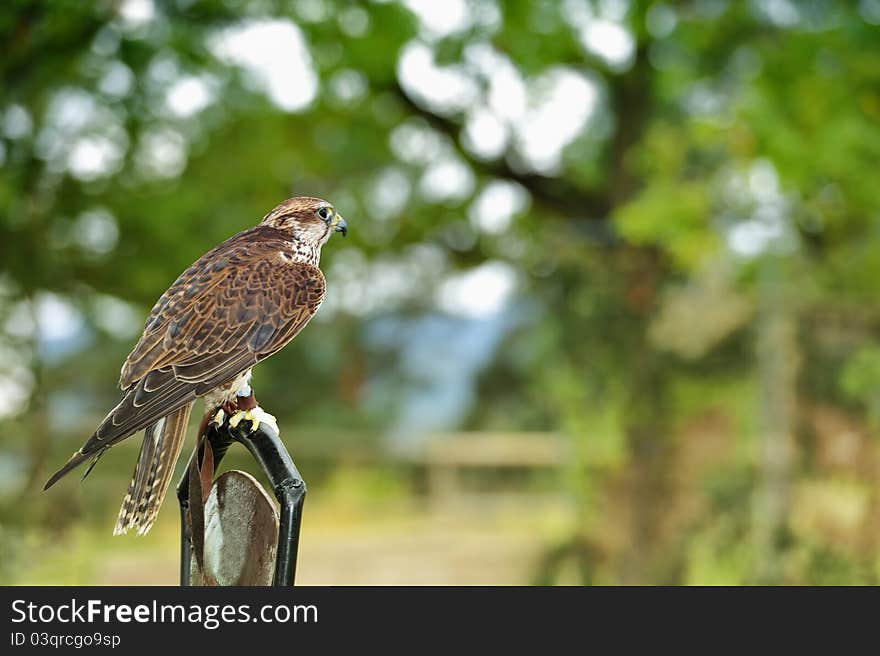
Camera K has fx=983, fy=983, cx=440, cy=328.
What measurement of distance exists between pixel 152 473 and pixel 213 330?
207mm

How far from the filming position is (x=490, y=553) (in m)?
10.6

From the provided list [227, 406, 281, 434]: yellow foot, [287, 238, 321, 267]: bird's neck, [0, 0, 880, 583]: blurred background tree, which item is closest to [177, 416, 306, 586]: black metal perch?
[227, 406, 281, 434]: yellow foot

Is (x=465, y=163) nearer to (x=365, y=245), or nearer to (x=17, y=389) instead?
(x=365, y=245)

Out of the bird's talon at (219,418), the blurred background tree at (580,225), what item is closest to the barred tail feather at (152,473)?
the bird's talon at (219,418)

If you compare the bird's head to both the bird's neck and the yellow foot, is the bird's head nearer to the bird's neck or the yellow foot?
the bird's neck

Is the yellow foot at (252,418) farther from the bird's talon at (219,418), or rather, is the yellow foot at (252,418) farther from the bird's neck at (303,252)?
the bird's neck at (303,252)

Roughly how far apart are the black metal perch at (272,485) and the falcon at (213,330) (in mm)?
77

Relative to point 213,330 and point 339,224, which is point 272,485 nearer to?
point 213,330

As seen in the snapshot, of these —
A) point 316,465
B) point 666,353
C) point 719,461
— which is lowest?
point 719,461

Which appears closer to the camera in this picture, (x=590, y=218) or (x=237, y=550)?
(x=237, y=550)

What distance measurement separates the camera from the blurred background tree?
21.1 ft
